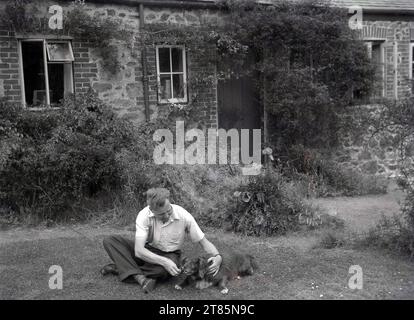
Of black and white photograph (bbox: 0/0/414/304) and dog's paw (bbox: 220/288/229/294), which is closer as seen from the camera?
dog's paw (bbox: 220/288/229/294)

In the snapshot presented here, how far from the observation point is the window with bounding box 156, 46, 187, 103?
10.7 meters

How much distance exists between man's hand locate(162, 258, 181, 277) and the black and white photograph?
0.02 m

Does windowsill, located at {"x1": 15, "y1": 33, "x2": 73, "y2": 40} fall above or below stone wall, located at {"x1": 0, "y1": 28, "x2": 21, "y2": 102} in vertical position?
above

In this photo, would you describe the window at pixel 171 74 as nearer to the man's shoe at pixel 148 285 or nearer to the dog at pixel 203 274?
the dog at pixel 203 274

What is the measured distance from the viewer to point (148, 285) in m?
5.37

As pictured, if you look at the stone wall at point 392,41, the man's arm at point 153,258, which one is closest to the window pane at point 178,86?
the stone wall at point 392,41

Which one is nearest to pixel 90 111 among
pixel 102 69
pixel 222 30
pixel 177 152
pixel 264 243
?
pixel 102 69

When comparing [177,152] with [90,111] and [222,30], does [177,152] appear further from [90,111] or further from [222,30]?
[222,30]

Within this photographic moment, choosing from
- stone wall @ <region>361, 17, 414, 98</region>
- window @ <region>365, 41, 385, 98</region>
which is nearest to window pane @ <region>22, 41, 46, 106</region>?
window @ <region>365, 41, 385, 98</region>

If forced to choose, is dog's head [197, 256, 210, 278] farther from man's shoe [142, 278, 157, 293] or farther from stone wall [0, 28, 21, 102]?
stone wall [0, 28, 21, 102]

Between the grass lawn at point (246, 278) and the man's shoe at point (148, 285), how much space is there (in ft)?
0.24

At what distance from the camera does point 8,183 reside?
8242 millimetres

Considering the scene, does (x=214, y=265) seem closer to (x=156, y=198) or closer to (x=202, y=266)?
(x=202, y=266)

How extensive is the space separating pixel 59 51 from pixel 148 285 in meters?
5.90
